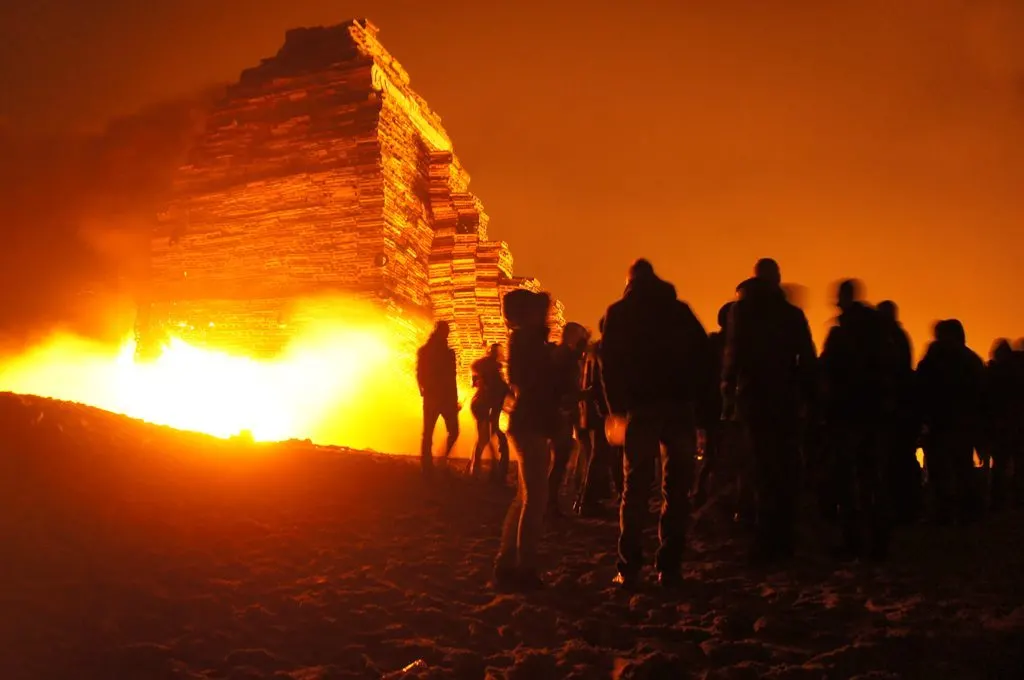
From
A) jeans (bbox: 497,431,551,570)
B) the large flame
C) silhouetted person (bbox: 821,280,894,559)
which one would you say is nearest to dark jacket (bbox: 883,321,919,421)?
silhouetted person (bbox: 821,280,894,559)

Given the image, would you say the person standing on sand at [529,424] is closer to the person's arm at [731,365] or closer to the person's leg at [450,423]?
the person's arm at [731,365]

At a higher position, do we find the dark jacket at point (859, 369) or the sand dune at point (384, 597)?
the dark jacket at point (859, 369)

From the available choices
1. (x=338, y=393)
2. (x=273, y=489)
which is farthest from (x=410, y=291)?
(x=273, y=489)

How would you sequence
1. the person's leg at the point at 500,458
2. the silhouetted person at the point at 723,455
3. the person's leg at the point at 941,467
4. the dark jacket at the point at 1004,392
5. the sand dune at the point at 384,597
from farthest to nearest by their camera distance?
the person's leg at the point at 500,458 < the dark jacket at the point at 1004,392 < the person's leg at the point at 941,467 < the silhouetted person at the point at 723,455 < the sand dune at the point at 384,597

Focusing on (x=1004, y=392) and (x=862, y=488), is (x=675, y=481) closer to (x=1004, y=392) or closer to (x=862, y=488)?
(x=862, y=488)

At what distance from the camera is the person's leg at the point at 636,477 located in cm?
556

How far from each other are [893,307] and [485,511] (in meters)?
5.35

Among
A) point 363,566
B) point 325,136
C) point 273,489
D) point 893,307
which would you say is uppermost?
point 325,136

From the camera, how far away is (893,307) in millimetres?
7566

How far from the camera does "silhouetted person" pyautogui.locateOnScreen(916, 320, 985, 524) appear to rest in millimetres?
7820

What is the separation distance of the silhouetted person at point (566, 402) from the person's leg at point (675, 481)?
0.90 m

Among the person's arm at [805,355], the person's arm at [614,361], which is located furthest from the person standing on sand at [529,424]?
the person's arm at [805,355]

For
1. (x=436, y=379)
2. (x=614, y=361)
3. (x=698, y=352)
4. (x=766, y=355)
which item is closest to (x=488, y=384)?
(x=436, y=379)

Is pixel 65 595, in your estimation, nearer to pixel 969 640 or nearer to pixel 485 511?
pixel 485 511
